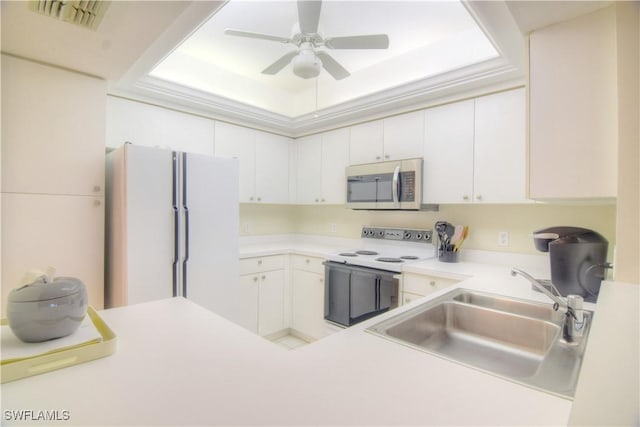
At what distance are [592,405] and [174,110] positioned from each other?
3.06 m

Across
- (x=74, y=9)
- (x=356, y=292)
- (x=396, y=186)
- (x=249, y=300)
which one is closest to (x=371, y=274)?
(x=356, y=292)

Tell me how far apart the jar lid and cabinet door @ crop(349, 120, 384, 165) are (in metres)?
2.49

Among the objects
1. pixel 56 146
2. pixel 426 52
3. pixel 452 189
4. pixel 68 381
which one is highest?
pixel 426 52

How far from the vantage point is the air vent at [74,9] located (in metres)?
1.29

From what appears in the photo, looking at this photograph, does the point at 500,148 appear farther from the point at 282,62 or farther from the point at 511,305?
the point at 282,62

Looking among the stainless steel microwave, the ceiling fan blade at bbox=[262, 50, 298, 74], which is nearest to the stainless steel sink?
the stainless steel microwave

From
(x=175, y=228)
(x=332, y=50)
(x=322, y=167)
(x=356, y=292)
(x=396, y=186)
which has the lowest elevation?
(x=356, y=292)

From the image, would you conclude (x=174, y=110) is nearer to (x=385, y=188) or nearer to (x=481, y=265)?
(x=385, y=188)

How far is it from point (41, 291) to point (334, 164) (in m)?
2.69

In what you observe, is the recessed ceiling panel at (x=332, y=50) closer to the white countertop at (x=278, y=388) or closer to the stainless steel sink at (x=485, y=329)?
the stainless steel sink at (x=485, y=329)

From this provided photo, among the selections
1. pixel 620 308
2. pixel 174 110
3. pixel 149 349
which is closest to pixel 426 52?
pixel 174 110

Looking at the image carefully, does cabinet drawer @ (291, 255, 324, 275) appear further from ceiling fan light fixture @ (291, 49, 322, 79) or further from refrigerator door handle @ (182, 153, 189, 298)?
ceiling fan light fixture @ (291, 49, 322, 79)

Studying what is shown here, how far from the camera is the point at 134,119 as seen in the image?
2520 mm

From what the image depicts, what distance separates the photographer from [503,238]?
2480 millimetres
